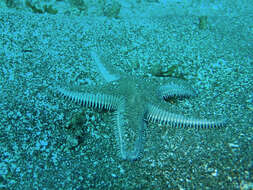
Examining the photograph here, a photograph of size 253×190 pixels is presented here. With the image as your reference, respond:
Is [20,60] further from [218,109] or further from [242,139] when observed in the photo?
[242,139]

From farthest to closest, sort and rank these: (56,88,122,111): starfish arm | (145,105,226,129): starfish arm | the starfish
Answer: (56,88,122,111): starfish arm < (145,105,226,129): starfish arm < the starfish

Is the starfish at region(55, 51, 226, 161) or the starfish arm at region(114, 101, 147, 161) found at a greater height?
the starfish at region(55, 51, 226, 161)

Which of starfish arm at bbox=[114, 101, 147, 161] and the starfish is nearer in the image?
starfish arm at bbox=[114, 101, 147, 161]

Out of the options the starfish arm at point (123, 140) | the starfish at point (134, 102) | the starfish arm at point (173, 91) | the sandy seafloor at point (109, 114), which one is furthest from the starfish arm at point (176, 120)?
the starfish arm at point (173, 91)

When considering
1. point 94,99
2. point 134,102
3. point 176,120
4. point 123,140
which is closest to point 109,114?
point 94,99

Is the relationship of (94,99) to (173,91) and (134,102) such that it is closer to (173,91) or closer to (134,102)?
(134,102)

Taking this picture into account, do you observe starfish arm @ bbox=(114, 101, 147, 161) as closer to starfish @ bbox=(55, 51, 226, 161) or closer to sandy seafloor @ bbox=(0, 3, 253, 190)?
starfish @ bbox=(55, 51, 226, 161)

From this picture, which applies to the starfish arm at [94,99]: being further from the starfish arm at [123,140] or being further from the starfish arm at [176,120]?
the starfish arm at [176,120]

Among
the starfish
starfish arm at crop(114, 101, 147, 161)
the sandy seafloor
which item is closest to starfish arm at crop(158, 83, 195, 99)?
the starfish
